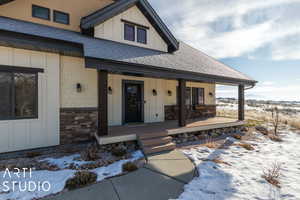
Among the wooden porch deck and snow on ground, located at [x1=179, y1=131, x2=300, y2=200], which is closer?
snow on ground, located at [x1=179, y1=131, x2=300, y2=200]

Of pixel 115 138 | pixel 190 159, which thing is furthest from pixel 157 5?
pixel 190 159

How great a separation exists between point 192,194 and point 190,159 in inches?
68.9

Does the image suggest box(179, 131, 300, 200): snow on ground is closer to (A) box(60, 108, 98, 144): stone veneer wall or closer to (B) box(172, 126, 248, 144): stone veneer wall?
(B) box(172, 126, 248, 144): stone veneer wall

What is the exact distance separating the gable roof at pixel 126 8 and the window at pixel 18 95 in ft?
10.0

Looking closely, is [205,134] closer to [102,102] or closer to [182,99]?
[182,99]

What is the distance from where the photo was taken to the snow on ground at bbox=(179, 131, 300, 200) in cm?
297

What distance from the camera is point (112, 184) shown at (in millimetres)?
3191

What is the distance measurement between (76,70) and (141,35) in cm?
381

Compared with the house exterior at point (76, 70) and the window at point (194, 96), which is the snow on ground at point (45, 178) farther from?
the window at point (194, 96)

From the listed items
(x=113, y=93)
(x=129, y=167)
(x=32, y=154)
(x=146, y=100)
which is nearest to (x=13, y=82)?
(x=32, y=154)

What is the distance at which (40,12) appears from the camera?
19.3ft

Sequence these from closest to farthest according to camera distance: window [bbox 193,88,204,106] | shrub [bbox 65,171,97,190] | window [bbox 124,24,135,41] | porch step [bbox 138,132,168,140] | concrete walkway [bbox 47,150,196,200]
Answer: concrete walkway [bbox 47,150,196,200] → shrub [bbox 65,171,97,190] → porch step [bbox 138,132,168,140] → window [bbox 124,24,135,41] → window [bbox 193,88,204,106]

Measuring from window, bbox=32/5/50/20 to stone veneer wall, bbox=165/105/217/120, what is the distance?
7301 millimetres

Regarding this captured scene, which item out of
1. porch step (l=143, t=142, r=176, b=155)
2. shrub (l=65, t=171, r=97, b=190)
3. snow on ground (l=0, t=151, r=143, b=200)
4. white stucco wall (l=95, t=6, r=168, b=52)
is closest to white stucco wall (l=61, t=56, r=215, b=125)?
white stucco wall (l=95, t=6, r=168, b=52)
